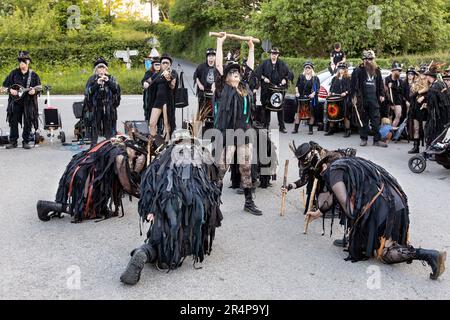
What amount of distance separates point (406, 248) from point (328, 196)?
0.98 metres

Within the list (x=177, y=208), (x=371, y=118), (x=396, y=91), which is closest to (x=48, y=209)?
(x=177, y=208)

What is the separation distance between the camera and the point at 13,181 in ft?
29.7

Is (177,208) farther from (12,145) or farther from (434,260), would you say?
(12,145)

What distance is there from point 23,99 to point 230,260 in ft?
24.2

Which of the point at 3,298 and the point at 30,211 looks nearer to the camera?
the point at 3,298

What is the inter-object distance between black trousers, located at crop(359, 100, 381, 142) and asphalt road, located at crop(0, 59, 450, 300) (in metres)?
3.70

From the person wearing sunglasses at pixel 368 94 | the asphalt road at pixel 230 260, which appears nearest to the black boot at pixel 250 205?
the asphalt road at pixel 230 260

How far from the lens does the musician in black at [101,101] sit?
10.7m

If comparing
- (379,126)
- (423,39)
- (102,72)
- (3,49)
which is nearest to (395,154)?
(379,126)

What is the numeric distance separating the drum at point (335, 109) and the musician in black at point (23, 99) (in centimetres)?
625

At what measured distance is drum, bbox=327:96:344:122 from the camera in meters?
13.5

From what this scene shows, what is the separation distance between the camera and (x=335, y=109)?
13531 millimetres
